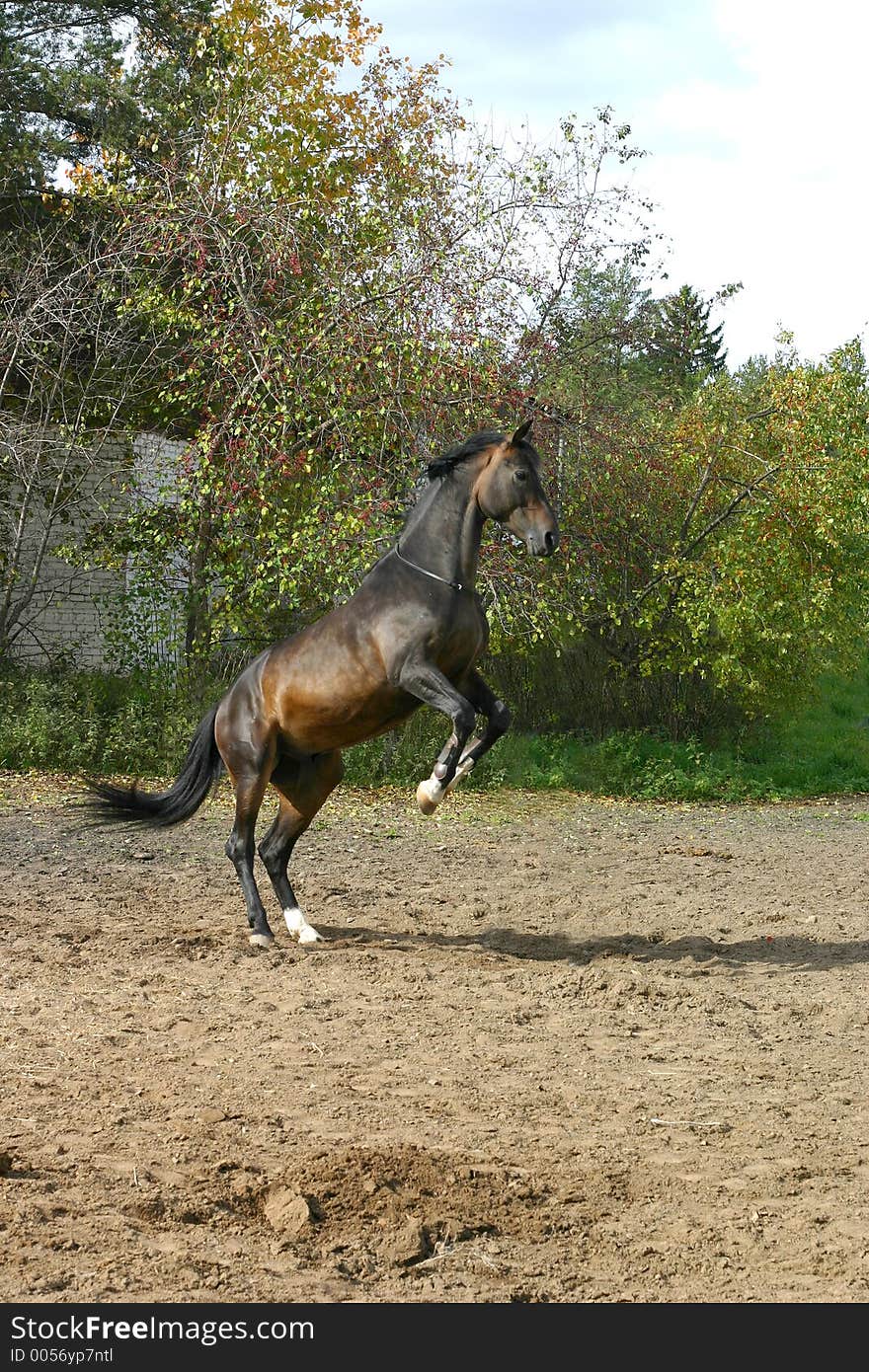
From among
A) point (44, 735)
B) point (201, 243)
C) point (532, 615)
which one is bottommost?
point (44, 735)

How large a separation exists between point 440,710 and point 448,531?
93 centimetres

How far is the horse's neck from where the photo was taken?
21.2ft

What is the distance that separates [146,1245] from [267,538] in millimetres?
10239

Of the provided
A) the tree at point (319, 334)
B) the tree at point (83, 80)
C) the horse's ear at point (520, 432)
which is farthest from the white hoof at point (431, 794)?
the tree at point (83, 80)

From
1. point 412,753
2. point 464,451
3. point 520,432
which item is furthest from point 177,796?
point 412,753

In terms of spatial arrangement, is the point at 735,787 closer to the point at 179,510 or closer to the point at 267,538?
the point at 267,538

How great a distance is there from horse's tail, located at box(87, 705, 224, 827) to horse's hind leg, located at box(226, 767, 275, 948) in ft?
1.01

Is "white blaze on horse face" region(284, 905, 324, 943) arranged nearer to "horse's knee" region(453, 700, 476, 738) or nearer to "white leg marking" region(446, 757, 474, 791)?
"white leg marking" region(446, 757, 474, 791)

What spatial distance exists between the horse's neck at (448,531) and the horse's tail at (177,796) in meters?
1.66

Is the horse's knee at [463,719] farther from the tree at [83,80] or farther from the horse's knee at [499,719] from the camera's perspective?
the tree at [83,80]

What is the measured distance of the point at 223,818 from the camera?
1156 centimetres

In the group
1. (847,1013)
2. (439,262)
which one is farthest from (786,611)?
(847,1013)

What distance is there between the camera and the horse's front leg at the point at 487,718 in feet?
20.8

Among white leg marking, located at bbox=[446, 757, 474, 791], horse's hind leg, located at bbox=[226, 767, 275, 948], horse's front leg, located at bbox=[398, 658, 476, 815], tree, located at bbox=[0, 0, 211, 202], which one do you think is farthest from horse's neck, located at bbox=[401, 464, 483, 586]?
tree, located at bbox=[0, 0, 211, 202]
